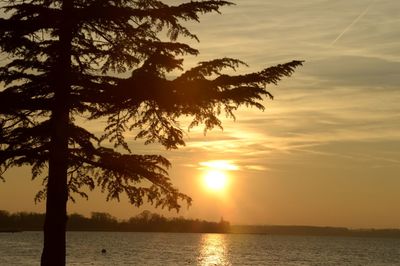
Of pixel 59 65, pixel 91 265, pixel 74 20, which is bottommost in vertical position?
pixel 91 265

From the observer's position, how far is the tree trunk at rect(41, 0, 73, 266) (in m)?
18.1

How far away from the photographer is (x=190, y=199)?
63.8 ft

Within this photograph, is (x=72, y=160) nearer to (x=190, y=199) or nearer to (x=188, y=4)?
(x=190, y=199)

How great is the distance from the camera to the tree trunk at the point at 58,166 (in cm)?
1809

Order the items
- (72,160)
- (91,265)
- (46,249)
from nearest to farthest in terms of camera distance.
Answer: (46,249) → (72,160) → (91,265)

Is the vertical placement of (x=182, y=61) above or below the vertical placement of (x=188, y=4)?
below

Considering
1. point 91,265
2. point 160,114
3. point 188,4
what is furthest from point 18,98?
point 91,265

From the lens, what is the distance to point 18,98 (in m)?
18.2

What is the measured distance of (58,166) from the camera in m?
18.3

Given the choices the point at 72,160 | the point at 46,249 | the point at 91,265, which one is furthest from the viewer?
the point at 91,265

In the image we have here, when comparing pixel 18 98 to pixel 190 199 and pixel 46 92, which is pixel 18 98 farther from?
pixel 190 199

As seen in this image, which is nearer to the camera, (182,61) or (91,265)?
(182,61)

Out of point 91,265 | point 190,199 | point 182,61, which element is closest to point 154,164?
point 190,199

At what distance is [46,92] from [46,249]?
457 cm
